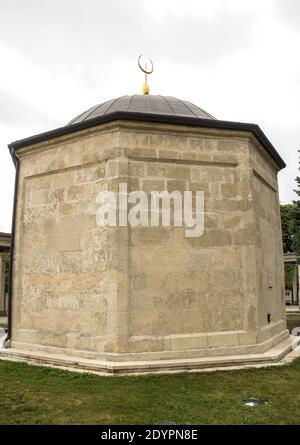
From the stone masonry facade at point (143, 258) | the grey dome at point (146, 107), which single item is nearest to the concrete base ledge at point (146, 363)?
the stone masonry facade at point (143, 258)

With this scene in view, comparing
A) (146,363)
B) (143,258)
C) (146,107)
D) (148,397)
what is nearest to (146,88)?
(146,107)

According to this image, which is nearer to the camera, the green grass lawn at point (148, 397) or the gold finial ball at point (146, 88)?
the green grass lawn at point (148, 397)

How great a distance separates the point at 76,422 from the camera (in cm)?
422

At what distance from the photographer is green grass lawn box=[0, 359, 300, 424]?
170 inches

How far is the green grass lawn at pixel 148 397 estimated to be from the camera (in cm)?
433

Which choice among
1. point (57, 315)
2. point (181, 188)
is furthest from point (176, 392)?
point (181, 188)

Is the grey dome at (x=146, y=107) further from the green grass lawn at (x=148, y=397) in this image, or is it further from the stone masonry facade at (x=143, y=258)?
the green grass lawn at (x=148, y=397)

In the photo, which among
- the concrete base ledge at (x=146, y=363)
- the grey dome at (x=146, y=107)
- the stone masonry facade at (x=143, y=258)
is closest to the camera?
the concrete base ledge at (x=146, y=363)

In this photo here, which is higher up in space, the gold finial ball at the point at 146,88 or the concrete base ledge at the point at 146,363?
the gold finial ball at the point at 146,88

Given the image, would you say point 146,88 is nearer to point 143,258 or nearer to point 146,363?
point 143,258

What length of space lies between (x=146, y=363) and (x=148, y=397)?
1373mm

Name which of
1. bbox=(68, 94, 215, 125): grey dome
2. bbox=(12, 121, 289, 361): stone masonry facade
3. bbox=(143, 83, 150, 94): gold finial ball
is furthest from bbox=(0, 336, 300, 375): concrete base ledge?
bbox=(143, 83, 150, 94): gold finial ball

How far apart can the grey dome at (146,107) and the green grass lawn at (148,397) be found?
17.9ft

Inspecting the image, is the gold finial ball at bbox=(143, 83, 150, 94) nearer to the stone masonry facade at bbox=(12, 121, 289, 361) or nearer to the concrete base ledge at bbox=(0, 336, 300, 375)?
the stone masonry facade at bbox=(12, 121, 289, 361)
